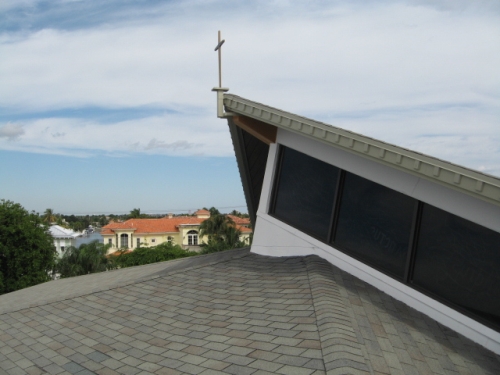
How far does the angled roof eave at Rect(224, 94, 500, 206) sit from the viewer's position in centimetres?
513

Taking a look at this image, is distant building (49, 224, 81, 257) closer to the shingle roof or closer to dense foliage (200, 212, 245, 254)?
dense foliage (200, 212, 245, 254)

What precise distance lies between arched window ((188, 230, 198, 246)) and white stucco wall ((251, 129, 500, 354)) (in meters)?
65.8

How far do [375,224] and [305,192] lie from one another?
173 centimetres

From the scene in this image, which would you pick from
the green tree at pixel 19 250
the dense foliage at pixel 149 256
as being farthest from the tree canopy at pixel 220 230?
the green tree at pixel 19 250

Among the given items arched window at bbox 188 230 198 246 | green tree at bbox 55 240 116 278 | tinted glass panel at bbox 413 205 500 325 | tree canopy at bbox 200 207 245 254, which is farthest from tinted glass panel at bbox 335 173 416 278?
arched window at bbox 188 230 198 246

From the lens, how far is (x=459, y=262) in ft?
21.0

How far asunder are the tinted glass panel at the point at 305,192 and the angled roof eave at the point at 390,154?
4.04 feet

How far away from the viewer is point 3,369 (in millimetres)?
5430

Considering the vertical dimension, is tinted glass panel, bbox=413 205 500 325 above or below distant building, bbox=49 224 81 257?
above

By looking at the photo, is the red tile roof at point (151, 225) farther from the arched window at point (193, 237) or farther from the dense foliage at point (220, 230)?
the dense foliage at point (220, 230)

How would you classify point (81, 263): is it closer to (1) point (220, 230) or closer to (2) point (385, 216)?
(1) point (220, 230)

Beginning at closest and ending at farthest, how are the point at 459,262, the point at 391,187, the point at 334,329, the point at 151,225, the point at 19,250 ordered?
the point at 334,329
the point at 459,262
the point at 391,187
the point at 19,250
the point at 151,225

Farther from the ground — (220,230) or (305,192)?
(305,192)

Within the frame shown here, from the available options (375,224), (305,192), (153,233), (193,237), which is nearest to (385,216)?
(375,224)
